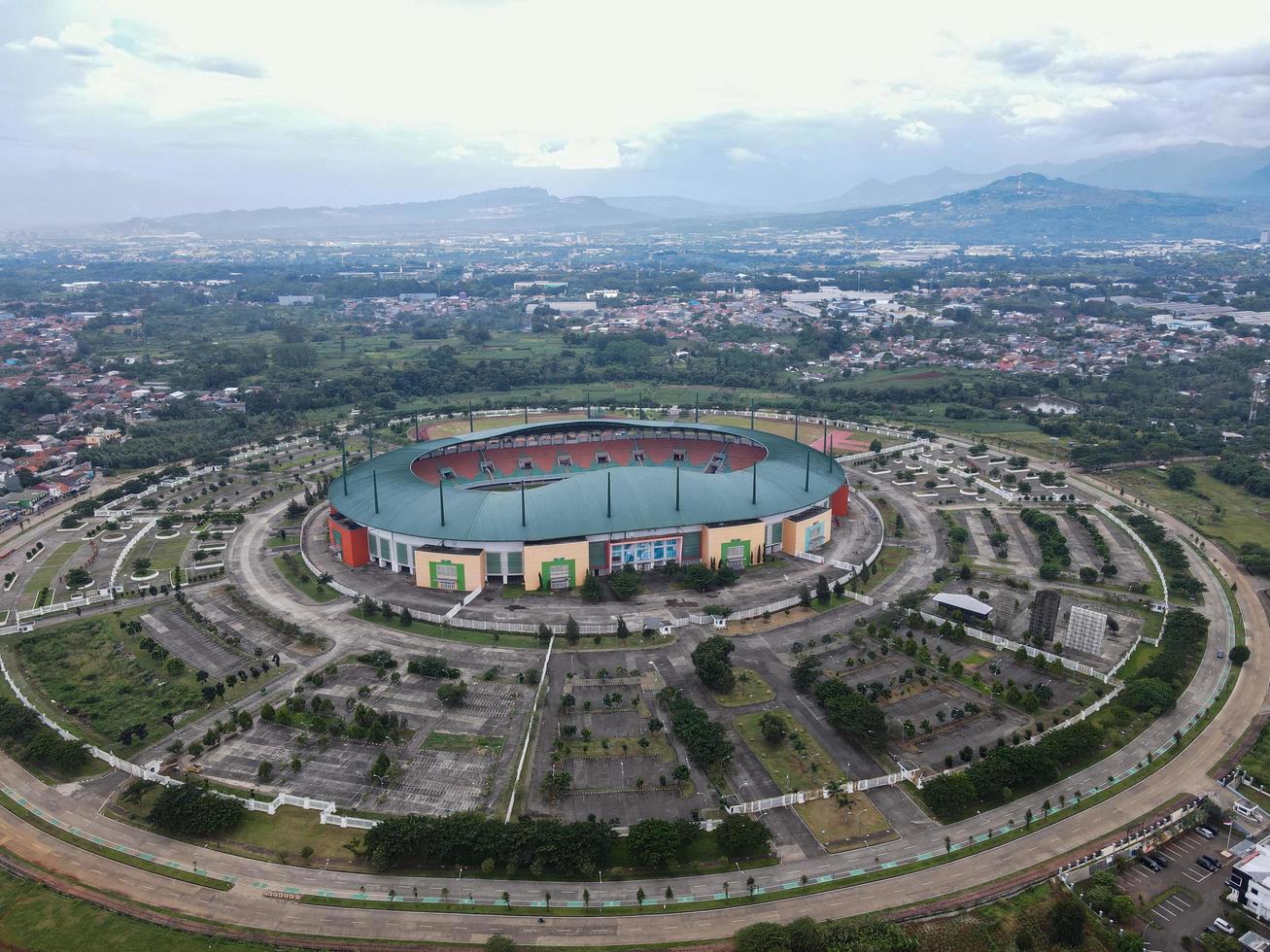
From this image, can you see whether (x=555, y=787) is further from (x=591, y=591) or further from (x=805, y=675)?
(x=591, y=591)

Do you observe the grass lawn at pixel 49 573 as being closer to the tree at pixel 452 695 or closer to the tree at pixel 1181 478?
the tree at pixel 452 695

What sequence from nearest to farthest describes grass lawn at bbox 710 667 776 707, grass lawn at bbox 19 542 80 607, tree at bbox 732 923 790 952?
tree at bbox 732 923 790 952 < grass lawn at bbox 710 667 776 707 < grass lawn at bbox 19 542 80 607

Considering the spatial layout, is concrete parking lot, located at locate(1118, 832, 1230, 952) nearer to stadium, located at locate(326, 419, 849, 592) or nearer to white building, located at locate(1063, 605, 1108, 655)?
white building, located at locate(1063, 605, 1108, 655)

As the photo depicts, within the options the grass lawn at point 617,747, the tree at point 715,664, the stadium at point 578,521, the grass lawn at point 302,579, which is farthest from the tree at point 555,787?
the grass lawn at point 302,579

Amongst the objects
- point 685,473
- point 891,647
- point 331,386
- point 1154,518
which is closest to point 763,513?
point 685,473

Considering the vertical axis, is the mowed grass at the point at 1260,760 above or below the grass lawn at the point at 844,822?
above

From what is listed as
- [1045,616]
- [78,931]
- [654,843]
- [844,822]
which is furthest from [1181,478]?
[78,931]

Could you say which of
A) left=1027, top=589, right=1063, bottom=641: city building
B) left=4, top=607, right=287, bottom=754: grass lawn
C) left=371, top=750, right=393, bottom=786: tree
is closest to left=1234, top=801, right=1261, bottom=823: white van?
left=1027, top=589, right=1063, bottom=641: city building
